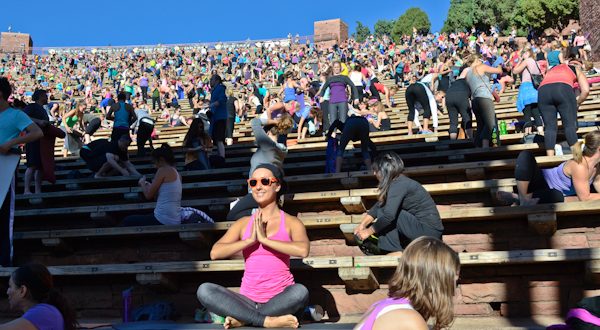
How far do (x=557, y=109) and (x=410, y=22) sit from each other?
79051 millimetres

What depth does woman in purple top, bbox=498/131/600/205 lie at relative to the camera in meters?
6.00

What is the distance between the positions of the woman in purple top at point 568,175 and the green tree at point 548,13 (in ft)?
137

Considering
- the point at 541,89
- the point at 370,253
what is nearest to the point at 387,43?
the point at 541,89

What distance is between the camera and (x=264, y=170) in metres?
5.14

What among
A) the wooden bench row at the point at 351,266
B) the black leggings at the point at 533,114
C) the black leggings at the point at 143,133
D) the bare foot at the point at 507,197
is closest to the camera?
the wooden bench row at the point at 351,266

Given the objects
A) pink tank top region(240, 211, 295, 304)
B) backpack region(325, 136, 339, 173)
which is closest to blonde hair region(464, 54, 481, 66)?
backpack region(325, 136, 339, 173)

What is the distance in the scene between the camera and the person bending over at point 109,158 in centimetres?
1011

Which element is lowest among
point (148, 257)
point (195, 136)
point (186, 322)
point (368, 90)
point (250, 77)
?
point (186, 322)

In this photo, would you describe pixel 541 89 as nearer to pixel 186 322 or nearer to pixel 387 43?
pixel 186 322

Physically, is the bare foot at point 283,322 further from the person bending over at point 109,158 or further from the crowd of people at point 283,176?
the person bending over at point 109,158

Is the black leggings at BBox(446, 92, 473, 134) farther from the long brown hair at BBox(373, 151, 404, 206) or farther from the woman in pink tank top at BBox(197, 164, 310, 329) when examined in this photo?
the woman in pink tank top at BBox(197, 164, 310, 329)

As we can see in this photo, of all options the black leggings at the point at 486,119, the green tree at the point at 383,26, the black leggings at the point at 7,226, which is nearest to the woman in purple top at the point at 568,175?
the black leggings at the point at 486,119

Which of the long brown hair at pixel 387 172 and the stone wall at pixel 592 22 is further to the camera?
the stone wall at pixel 592 22

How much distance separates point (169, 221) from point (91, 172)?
4552 millimetres
